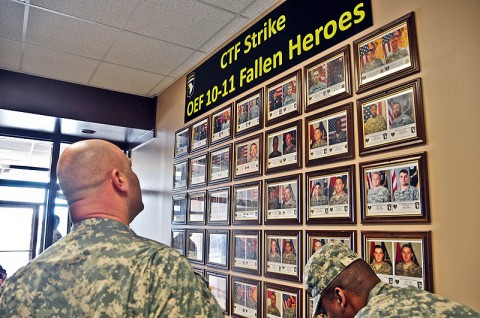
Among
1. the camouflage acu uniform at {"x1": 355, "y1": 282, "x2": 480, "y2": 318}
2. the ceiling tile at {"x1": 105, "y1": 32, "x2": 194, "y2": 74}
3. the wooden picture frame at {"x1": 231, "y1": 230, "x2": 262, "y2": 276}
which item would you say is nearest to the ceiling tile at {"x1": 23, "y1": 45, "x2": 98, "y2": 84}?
the ceiling tile at {"x1": 105, "y1": 32, "x2": 194, "y2": 74}

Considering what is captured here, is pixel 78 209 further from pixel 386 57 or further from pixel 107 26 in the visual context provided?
pixel 107 26

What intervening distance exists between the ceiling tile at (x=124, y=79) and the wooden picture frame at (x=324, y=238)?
7.61 feet

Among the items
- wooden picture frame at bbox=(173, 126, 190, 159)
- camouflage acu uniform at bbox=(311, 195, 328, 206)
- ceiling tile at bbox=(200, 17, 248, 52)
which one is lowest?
camouflage acu uniform at bbox=(311, 195, 328, 206)

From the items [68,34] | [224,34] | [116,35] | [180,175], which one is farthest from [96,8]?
[180,175]

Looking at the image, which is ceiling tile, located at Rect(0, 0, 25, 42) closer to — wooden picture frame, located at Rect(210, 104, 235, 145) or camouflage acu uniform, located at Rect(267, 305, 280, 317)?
wooden picture frame, located at Rect(210, 104, 235, 145)

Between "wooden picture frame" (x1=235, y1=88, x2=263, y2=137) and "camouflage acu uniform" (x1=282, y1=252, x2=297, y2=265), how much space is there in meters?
0.80

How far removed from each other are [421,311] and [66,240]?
0.97 metres

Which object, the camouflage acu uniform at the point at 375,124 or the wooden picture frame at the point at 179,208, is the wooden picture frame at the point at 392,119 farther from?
the wooden picture frame at the point at 179,208

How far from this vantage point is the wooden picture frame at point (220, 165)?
2763 mm

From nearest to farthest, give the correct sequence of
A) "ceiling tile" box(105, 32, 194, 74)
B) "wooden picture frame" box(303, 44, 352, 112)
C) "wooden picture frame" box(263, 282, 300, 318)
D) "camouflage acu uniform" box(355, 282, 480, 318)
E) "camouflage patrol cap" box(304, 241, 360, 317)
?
"camouflage acu uniform" box(355, 282, 480, 318), "camouflage patrol cap" box(304, 241, 360, 317), "wooden picture frame" box(303, 44, 352, 112), "wooden picture frame" box(263, 282, 300, 318), "ceiling tile" box(105, 32, 194, 74)

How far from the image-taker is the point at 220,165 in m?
2.87

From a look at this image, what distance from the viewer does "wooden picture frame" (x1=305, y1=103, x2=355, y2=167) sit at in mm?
1828

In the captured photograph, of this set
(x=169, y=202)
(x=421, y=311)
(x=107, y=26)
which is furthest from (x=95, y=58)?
(x=421, y=311)

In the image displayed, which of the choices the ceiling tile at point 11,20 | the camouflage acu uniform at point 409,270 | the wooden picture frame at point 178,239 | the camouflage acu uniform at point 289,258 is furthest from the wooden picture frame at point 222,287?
the ceiling tile at point 11,20
